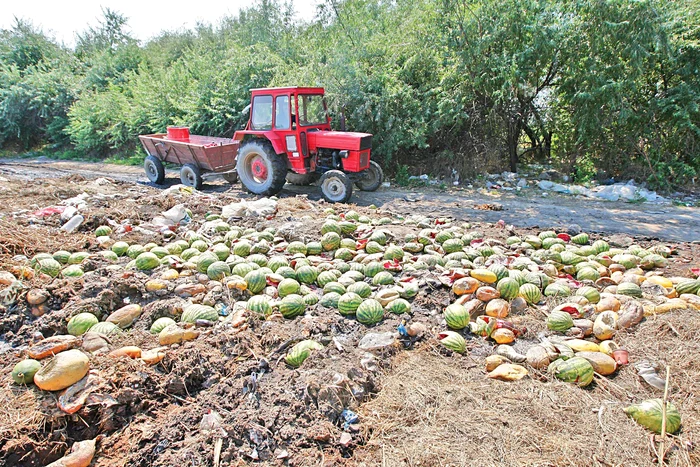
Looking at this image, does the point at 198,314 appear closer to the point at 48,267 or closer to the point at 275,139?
the point at 48,267

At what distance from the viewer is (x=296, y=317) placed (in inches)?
152

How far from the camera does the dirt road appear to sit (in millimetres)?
6965

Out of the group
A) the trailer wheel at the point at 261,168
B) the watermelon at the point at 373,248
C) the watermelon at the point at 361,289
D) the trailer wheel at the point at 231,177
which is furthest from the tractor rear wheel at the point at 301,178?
the watermelon at the point at 361,289

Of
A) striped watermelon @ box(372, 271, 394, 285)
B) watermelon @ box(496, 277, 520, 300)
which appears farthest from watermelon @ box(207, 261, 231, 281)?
watermelon @ box(496, 277, 520, 300)

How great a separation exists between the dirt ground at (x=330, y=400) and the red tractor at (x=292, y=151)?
5.10 m

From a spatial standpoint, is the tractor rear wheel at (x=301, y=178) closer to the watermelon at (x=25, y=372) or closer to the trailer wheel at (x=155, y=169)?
the trailer wheel at (x=155, y=169)

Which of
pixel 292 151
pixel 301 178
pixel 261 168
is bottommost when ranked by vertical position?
pixel 301 178

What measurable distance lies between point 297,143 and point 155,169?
4405 millimetres

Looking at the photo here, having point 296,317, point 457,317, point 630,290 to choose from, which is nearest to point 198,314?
point 296,317

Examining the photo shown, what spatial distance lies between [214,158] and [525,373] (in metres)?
8.58

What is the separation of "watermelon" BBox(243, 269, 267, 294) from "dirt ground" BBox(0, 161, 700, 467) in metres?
0.31

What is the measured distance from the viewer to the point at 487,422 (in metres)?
2.60

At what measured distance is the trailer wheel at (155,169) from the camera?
11086mm

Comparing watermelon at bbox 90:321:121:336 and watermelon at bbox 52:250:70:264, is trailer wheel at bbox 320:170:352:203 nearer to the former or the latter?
watermelon at bbox 52:250:70:264
